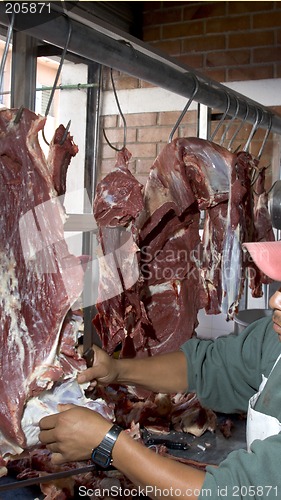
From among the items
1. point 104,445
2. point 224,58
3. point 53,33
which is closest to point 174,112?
point 224,58

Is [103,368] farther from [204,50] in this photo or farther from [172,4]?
[172,4]

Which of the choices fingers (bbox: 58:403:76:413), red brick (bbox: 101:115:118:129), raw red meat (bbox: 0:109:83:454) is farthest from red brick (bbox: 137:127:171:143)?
fingers (bbox: 58:403:76:413)

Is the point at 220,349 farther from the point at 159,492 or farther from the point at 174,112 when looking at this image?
the point at 174,112

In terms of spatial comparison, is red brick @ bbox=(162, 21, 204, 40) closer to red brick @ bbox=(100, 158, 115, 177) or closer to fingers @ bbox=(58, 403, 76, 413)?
red brick @ bbox=(100, 158, 115, 177)

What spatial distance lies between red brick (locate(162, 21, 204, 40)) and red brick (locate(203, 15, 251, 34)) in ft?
0.27

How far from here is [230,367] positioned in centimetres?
251

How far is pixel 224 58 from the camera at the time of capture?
209 inches

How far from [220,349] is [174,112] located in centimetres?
330

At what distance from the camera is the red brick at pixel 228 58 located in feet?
17.1

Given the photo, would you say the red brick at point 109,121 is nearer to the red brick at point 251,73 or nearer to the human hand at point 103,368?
the red brick at point 251,73

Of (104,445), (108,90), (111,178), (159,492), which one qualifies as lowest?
(159,492)

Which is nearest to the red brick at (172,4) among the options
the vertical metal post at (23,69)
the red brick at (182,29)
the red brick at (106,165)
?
the red brick at (182,29)

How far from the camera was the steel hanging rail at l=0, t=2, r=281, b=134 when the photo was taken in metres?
1.82

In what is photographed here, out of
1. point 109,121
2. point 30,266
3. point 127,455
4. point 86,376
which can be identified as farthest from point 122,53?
point 109,121
